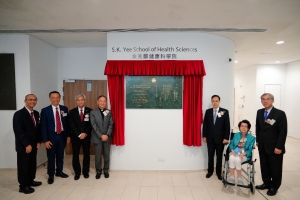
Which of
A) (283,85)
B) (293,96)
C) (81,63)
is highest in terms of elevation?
(81,63)

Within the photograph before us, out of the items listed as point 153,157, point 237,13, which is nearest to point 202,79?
point 237,13

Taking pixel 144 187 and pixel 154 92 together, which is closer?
pixel 144 187

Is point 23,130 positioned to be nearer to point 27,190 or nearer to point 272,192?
point 27,190

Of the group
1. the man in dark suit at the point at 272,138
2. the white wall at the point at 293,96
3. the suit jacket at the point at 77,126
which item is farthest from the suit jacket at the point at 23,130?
the white wall at the point at 293,96

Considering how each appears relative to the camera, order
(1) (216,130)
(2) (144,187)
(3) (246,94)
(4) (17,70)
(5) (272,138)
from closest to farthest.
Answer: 1. (5) (272,138)
2. (2) (144,187)
3. (1) (216,130)
4. (4) (17,70)
5. (3) (246,94)

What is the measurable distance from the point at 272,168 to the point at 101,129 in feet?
10.1

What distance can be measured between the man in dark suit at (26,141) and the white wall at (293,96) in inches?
322

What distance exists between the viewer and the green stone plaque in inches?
138

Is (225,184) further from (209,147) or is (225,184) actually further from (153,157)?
(153,157)

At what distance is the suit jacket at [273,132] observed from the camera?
8.76 ft

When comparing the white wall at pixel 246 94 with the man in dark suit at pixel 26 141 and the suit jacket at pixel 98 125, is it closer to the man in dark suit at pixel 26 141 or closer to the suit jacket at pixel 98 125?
the suit jacket at pixel 98 125

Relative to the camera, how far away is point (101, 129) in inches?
129

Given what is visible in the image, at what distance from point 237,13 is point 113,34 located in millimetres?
2318

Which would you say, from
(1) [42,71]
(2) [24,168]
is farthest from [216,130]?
(1) [42,71]
